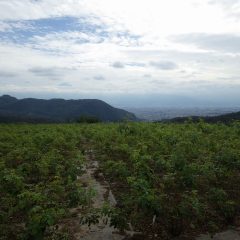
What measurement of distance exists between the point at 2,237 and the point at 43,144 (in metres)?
11.3

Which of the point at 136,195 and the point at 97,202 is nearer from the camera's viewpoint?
the point at 136,195

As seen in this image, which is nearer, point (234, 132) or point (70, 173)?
point (70, 173)

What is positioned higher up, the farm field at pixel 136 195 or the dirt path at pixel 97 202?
the farm field at pixel 136 195

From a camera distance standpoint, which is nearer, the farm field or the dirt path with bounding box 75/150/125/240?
the farm field

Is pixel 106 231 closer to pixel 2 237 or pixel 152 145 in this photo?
pixel 2 237

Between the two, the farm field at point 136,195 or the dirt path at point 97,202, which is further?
the dirt path at point 97,202

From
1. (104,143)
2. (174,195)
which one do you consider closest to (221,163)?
(174,195)

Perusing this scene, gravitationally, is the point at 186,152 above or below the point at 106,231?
above

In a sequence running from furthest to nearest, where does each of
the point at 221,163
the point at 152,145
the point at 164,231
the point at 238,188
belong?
the point at 152,145 → the point at 221,163 → the point at 238,188 → the point at 164,231

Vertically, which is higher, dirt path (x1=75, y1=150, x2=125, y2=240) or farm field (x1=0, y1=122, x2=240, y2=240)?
farm field (x1=0, y1=122, x2=240, y2=240)

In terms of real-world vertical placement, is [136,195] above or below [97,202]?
above

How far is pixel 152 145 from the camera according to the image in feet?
54.3

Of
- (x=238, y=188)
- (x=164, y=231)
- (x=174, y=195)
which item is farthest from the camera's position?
(x=238, y=188)

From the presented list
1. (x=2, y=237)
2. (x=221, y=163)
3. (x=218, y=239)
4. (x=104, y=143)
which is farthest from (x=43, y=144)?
(x=218, y=239)
